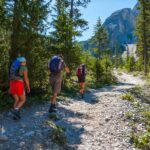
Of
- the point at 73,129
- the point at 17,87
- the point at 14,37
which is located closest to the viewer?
the point at 17,87

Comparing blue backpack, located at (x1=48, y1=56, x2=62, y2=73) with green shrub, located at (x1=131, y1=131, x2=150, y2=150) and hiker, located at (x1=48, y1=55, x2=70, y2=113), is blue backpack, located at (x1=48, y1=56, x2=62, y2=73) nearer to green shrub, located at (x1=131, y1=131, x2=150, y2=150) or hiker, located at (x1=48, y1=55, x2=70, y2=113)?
hiker, located at (x1=48, y1=55, x2=70, y2=113)

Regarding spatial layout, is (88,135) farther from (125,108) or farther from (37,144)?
(125,108)

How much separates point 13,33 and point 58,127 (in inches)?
229

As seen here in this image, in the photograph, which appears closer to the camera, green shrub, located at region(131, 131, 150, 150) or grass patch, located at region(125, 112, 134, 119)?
green shrub, located at region(131, 131, 150, 150)

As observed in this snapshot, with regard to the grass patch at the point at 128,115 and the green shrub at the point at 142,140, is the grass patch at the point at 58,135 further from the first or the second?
the grass patch at the point at 128,115

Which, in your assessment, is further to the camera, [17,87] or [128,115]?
[128,115]

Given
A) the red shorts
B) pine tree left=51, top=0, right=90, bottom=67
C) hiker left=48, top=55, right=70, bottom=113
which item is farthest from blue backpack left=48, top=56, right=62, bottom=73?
pine tree left=51, top=0, right=90, bottom=67

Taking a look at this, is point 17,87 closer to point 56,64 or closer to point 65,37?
point 56,64

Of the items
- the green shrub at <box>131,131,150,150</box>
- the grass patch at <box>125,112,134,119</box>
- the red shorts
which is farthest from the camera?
the grass patch at <box>125,112,134,119</box>

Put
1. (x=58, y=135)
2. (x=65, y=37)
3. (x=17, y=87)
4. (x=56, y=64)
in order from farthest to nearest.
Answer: (x=65, y=37) < (x=56, y=64) < (x=17, y=87) < (x=58, y=135)

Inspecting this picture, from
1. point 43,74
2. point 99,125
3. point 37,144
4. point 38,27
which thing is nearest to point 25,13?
point 38,27

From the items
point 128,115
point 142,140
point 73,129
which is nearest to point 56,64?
point 73,129

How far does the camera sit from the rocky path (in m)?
10.4

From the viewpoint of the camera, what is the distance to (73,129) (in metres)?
12.3
